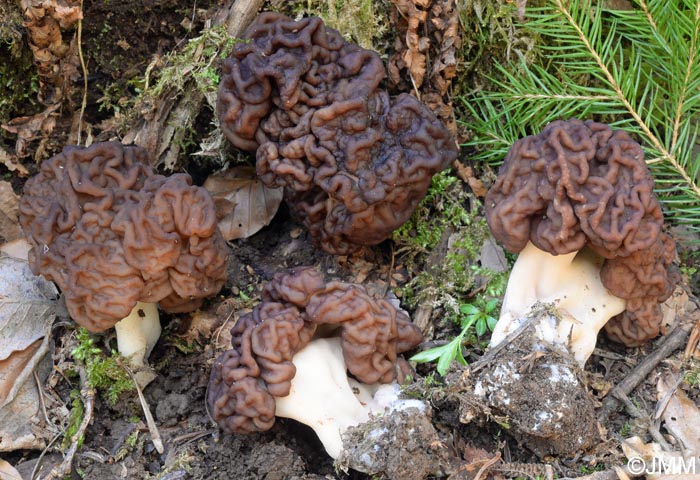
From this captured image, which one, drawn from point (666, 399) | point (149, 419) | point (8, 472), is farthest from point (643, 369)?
point (8, 472)

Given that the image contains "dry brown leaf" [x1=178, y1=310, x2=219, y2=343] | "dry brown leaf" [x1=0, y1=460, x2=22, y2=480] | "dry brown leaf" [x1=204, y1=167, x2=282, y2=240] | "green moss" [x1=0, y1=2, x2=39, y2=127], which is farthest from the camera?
"dry brown leaf" [x1=204, y1=167, x2=282, y2=240]

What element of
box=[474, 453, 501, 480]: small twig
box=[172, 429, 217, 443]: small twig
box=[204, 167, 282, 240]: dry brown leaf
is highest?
box=[204, 167, 282, 240]: dry brown leaf

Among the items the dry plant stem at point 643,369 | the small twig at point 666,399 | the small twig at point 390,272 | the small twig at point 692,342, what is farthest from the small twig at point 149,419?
the small twig at point 692,342

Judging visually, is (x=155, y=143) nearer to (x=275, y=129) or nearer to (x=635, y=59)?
(x=275, y=129)

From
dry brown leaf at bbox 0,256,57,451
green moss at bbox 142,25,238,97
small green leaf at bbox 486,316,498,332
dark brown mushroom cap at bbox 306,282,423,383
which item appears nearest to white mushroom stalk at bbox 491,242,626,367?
small green leaf at bbox 486,316,498,332

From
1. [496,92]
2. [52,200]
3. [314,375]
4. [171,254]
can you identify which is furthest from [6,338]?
[496,92]

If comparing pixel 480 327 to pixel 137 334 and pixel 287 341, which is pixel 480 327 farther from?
pixel 137 334

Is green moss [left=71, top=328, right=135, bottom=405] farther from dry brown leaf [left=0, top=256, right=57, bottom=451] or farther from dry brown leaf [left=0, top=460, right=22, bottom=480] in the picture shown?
dry brown leaf [left=0, top=460, right=22, bottom=480]
